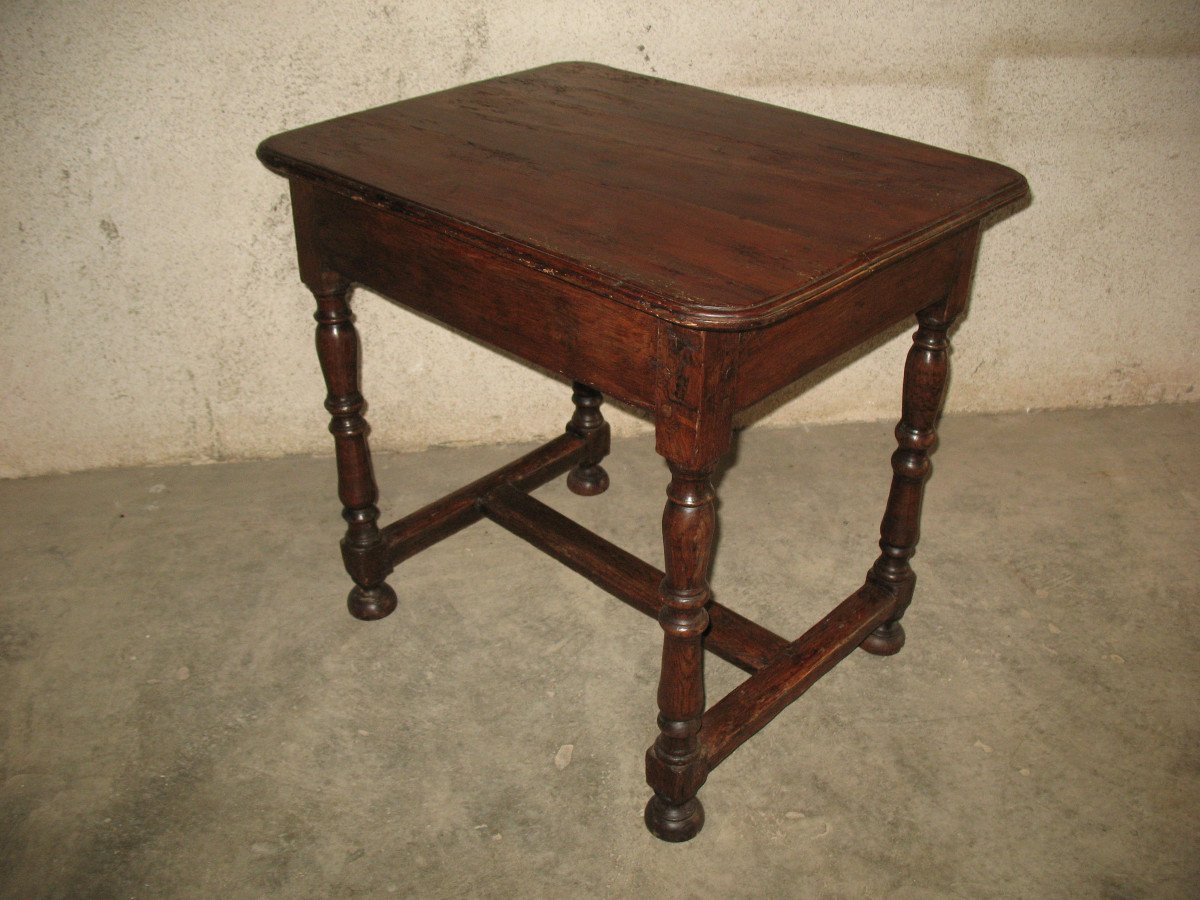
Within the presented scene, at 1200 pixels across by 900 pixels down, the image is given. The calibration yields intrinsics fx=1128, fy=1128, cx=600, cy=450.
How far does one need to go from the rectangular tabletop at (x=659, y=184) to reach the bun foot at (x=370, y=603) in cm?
86

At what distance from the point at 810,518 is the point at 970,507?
1.27 ft

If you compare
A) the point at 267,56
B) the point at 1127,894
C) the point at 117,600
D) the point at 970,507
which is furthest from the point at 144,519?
the point at 1127,894

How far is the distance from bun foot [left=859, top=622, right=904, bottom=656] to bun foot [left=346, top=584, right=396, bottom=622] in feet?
3.11

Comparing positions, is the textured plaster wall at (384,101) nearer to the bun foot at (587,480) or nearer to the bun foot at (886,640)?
the bun foot at (587,480)

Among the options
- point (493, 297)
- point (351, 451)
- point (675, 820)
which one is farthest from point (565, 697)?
point (493, 297)

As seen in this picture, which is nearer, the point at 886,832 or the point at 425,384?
the point at 886,832

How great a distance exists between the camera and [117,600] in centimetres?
231

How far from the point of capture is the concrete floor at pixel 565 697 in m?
1.77

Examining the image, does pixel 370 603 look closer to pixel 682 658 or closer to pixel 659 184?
pixel 682 658

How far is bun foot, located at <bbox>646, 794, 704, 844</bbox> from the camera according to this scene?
1804 mm

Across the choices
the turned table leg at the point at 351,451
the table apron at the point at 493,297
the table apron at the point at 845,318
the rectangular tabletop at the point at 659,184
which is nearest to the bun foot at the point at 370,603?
the turned table leg at the point at 351,451

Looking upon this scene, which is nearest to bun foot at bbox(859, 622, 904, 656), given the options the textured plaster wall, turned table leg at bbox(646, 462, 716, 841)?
turned table leg at bbox(646, 462, 716, 841)

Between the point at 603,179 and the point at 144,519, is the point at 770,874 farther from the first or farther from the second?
the point at 144,519

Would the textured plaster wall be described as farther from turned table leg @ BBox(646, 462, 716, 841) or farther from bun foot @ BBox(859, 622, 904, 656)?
turned table leg @ BBox(646, 462, 716, 841)
